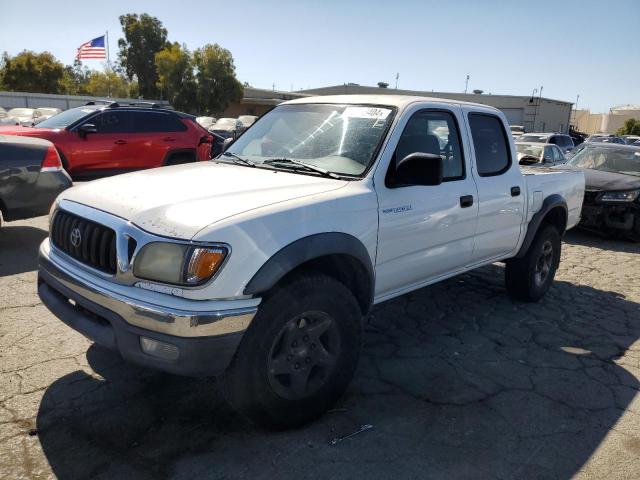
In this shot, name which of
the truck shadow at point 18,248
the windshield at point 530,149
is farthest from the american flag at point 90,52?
the truck shadow at point 18,248

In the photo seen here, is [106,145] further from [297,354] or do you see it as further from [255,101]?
[255,101]

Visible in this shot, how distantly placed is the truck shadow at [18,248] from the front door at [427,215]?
13.3ft

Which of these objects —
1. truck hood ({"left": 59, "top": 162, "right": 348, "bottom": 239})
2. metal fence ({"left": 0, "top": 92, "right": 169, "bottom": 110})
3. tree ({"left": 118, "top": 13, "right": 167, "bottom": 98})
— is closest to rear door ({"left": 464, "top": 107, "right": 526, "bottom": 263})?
truck hood ({"left": 59, "top": 162, "right": 348, "bottom": 239})

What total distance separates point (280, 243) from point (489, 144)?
8.69 feet

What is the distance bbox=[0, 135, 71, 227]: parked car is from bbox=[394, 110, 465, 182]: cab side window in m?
4.53

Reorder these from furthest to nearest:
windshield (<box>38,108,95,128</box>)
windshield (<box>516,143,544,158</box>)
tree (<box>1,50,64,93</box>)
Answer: tree (<box>1,50,64,93</box>) → windshield (<box>516,143,544,158</box>) → windshield (<box>38,108,95,128</box>)

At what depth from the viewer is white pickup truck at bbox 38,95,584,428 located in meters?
2.47

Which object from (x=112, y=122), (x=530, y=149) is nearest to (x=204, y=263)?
(x=112, y=122)

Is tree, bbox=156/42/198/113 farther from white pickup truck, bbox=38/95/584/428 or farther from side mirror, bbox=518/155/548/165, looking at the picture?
white pickup truck, bbox=38/95/584/428

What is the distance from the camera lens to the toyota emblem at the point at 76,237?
9.46 feet

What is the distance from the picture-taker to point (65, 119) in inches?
406

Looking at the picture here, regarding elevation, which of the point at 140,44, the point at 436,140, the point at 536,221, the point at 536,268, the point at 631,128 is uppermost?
the point at 140,44

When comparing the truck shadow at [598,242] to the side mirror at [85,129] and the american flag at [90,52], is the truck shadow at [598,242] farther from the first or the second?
the american flag at [90,52]

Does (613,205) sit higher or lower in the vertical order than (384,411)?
higher
